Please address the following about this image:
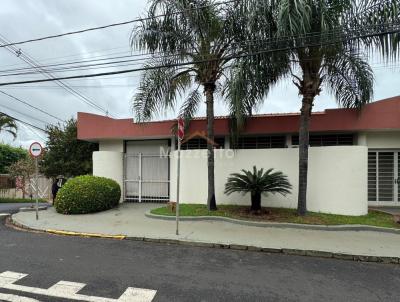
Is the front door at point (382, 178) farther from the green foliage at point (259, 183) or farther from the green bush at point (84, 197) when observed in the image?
the green bush at point (84, 197)

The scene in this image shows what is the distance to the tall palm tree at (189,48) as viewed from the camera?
9.90m

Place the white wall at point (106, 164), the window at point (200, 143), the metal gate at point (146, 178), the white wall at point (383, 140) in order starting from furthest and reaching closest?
1. the metal gate at point (146, 178)
2. the white wall at point (106, 164)
3. the window at point (200, 143)
4. the white wall at point (383, 140)

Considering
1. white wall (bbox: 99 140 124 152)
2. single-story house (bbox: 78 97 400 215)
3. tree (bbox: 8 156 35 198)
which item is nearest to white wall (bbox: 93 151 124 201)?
single-story house (bbox: 78 97 400 215)

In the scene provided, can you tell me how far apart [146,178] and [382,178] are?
382 inches

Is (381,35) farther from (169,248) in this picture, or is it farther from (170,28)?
(169,248)

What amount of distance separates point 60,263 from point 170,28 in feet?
24.4

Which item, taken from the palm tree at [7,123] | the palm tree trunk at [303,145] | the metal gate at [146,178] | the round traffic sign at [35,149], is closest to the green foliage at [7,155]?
the palm tree at [7,123]

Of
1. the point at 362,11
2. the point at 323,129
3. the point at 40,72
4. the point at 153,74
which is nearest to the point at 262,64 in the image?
the point at 362,11

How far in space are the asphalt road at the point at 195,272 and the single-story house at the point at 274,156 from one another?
4.80 m

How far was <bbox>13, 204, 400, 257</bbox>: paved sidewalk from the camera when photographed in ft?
23.9

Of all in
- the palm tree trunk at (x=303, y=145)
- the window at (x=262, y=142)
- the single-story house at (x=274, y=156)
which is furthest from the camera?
the window at (x=262, y=142)

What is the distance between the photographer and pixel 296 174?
11469mm

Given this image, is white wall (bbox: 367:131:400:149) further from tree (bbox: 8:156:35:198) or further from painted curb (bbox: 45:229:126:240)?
tree (bbox: 8:156:35:198)

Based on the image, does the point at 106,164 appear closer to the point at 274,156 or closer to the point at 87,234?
the point at 87,234
